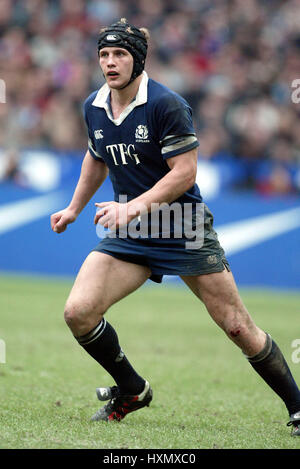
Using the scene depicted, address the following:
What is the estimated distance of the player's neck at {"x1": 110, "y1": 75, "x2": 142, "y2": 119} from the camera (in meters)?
4.68

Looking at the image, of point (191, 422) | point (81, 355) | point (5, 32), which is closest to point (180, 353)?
point (81, 355)

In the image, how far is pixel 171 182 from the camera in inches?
175

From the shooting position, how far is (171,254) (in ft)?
15.4

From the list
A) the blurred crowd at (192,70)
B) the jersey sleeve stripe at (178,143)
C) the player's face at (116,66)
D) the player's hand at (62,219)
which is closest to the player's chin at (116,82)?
the player's face at (116,66)

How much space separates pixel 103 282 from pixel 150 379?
2.04m

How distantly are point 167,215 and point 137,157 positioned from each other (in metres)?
0.39

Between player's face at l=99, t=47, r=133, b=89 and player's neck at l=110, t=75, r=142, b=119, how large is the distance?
70mm

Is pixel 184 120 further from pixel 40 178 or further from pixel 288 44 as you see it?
pixel 288 44

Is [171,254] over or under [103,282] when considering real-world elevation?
over

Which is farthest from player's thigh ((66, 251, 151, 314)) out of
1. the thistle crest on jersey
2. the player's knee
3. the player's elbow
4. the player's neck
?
the player's neck

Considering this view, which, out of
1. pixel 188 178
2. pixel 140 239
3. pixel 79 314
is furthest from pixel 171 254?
pixel 79 314

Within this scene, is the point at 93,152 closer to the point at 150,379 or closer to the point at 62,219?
the point at 62,219

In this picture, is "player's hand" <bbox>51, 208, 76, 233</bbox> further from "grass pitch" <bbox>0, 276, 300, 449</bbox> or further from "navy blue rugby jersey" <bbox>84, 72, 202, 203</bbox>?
"grass pitch" <bbox>0, 276, 300, 449</bbox>

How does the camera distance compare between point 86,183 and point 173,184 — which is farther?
point 86,183
